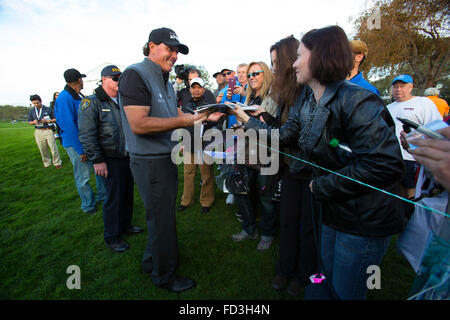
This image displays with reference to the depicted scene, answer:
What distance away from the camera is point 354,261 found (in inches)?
54.6

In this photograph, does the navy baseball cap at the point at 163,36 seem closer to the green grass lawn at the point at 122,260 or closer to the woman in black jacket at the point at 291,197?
the woman in black jacket at the point at 291,197

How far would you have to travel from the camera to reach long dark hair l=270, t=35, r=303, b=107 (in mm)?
2166

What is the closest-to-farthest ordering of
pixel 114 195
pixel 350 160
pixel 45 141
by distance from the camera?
1. pixel 350 160
2. pixel 114 195
3. pixel 45 141

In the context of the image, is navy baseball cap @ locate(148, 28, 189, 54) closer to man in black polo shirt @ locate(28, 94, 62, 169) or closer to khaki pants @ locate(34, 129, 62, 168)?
man in black polo shirt @ locate(28, 94, 62, 169)

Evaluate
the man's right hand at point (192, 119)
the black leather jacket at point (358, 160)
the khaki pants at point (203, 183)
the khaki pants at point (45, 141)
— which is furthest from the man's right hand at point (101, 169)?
the khaki pants at point (45, 141)

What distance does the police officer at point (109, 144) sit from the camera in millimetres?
3010

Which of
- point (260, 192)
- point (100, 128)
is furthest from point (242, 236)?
point (100, 128)

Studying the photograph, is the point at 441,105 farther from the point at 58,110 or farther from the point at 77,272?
the point at 58,110

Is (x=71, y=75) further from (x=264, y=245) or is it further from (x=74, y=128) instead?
(x=264, y=245)

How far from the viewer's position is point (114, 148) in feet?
10.2

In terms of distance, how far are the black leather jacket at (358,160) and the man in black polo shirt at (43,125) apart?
9141 millimetres

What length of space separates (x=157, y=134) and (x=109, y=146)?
1372 mm

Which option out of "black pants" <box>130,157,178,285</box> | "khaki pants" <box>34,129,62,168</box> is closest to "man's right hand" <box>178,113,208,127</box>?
"black pants" <box>130,157,178,285</box>

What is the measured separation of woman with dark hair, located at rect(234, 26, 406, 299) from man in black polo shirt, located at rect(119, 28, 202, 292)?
1.13 meters
